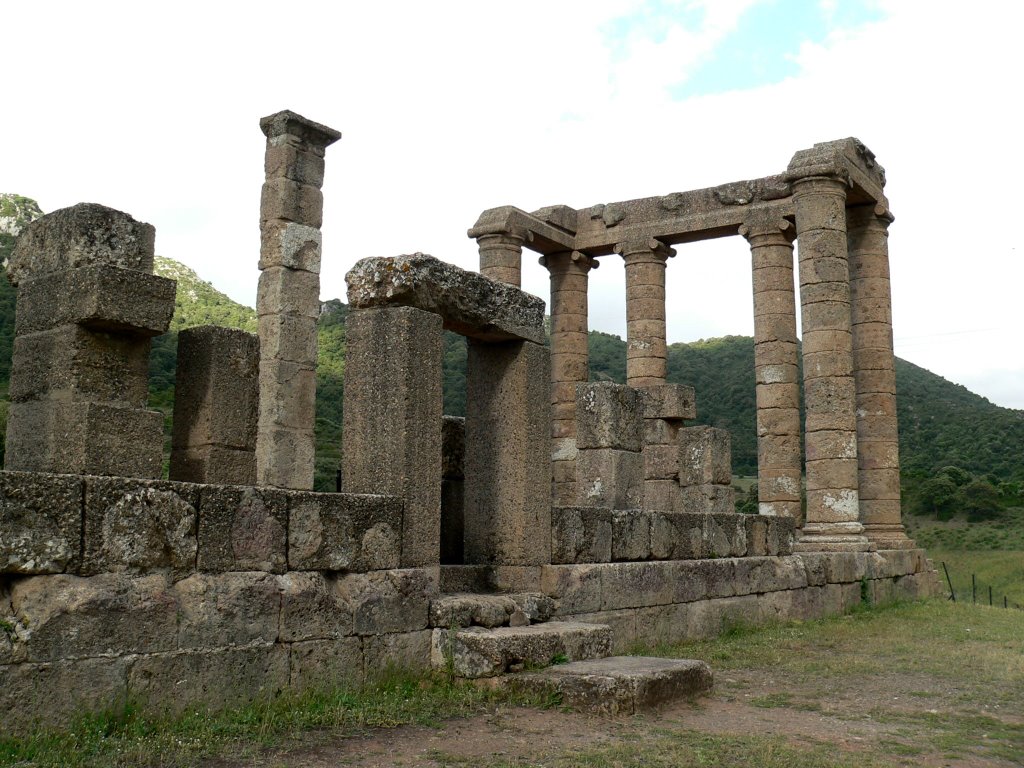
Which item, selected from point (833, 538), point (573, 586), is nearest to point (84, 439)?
point (573, 586)

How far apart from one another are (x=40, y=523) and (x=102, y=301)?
Result: 2025 mm

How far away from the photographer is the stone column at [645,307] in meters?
20.0

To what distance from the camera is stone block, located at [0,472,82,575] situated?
16.4 feet

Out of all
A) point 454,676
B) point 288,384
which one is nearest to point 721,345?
point 288,384

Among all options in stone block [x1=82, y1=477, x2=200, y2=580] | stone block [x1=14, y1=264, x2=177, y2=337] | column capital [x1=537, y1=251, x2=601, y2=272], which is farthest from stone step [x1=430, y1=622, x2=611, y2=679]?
column capital [x1=537, y1=251, x2=601, y2=272]

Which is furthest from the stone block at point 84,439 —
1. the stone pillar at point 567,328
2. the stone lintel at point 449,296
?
the stone pillar at point 567,328

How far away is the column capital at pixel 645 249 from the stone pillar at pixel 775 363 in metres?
1.71

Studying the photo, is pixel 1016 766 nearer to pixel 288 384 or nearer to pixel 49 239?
pixel 49 239

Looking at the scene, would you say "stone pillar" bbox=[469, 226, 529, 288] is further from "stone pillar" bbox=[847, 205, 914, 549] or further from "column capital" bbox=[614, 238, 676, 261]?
"stone pillar" bbox=[847, 205, 914, 549]

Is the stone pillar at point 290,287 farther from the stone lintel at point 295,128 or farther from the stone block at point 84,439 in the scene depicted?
the stone block at point 84,439

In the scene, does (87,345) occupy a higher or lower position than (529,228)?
lower

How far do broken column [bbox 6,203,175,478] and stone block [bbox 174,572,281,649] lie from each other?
1505 millimetres

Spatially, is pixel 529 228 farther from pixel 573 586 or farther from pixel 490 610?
pixel 490 610

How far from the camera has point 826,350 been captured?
16.4m
